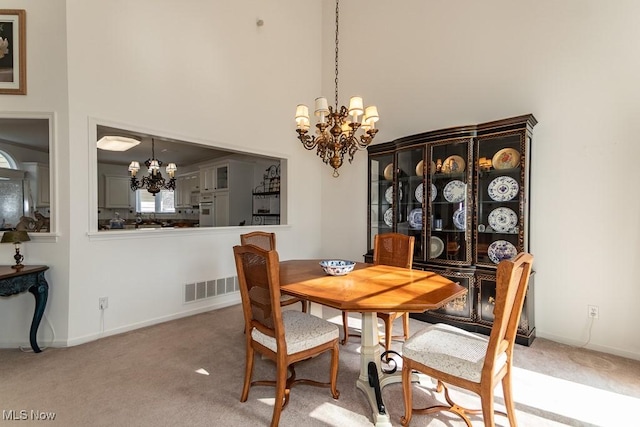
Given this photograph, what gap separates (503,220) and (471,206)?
0.33 metres

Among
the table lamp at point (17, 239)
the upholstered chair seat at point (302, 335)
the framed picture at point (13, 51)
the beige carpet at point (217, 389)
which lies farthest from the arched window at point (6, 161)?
the upholstered chair seat at point (302, 335)

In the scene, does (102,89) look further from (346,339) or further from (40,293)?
(346,339)

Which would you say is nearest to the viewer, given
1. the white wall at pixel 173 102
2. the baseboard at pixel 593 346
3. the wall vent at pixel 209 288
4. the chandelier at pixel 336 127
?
the chandelier at pixel 336 127

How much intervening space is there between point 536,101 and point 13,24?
497 centimetres

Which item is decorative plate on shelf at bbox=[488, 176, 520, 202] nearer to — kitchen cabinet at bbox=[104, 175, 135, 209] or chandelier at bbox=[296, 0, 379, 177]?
chandelier at bbox=[296, 0, 379, 177]

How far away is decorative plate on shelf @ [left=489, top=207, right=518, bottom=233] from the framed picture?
459cm

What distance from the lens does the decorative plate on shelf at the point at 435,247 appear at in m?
3.37

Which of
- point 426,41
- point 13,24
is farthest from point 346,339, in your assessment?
point 13,24

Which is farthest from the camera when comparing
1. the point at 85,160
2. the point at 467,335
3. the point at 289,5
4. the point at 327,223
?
the point at 327,223

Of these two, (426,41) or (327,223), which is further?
(327,223)

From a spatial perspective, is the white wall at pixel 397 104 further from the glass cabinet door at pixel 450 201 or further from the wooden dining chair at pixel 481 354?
the wooden dining chair at pixel 481 354

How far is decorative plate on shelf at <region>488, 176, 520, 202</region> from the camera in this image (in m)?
2.95

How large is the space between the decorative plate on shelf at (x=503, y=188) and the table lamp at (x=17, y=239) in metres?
4.34

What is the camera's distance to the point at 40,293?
2.60 meters
